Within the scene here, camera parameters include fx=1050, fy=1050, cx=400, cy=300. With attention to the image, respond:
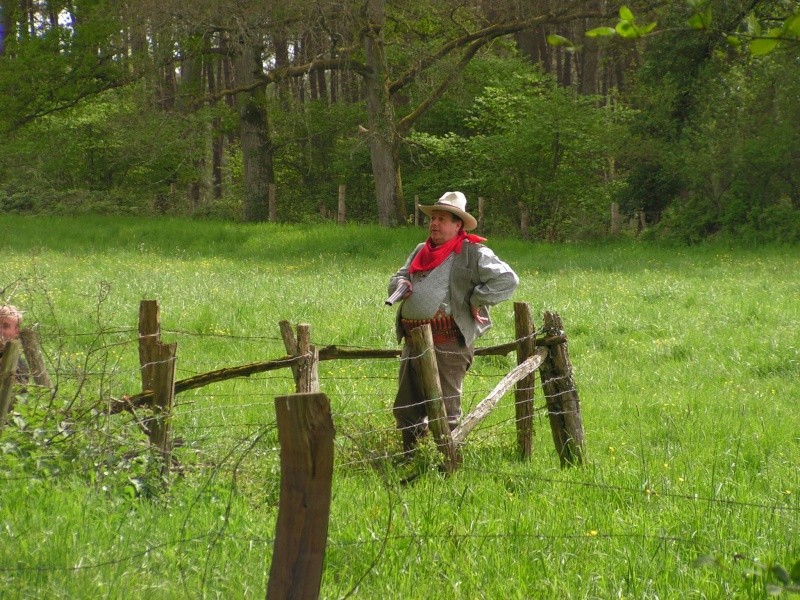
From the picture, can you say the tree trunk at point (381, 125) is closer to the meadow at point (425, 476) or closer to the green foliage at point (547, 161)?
the green foliage at point (547, 161)

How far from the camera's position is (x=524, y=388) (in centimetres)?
704

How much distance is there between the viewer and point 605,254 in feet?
89.0

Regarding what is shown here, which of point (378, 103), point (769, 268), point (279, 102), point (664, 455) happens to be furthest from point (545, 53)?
point (664, 455)

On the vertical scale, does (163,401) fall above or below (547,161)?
below

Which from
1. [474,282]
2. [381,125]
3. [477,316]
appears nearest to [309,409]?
[474,282]

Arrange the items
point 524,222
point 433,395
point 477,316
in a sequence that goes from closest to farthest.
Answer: point 433,395
point 477,316
point 524,222

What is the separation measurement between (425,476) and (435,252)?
4.80 ft

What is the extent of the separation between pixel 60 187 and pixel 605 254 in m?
24.5

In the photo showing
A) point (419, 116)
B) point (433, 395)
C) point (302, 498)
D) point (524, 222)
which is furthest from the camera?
point (524, 222)

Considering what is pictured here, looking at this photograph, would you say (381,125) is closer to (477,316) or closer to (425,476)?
(477,316)

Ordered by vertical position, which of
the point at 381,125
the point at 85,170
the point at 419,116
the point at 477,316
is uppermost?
the point at 419,116

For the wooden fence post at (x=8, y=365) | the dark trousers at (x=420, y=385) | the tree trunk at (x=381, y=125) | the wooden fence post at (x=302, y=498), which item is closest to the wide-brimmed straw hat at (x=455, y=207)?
the dark trousers at (x=420, y=385)

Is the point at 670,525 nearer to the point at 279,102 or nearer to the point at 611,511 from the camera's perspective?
the point at 611,511

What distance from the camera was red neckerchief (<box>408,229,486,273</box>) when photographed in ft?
21.4
